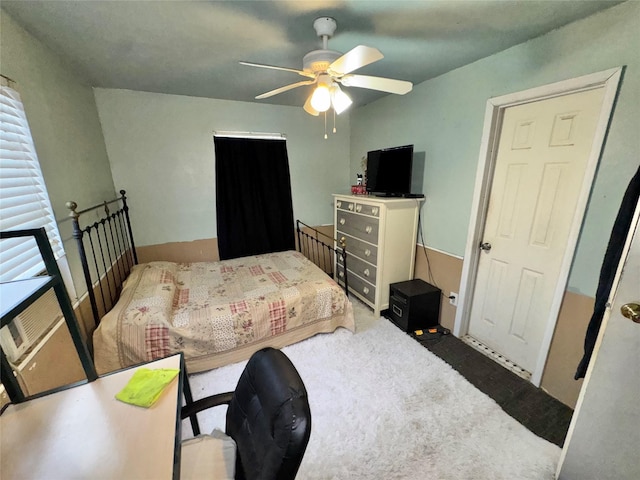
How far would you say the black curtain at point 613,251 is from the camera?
1.20 m

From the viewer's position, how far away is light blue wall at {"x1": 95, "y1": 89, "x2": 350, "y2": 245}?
2.58m

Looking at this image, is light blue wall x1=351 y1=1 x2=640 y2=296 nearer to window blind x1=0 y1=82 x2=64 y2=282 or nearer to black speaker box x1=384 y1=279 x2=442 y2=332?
black speaker box x1=384 y1=279 x2=442 y2=332

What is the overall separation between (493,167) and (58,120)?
3151 millimetres

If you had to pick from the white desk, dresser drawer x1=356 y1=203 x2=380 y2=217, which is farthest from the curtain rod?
the white desk

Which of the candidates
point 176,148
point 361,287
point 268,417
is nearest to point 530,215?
point 361,287

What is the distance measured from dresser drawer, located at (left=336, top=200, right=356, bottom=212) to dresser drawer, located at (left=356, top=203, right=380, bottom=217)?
0.29 feet

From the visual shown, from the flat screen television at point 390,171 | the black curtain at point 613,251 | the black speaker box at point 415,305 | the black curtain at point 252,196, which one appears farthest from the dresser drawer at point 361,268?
the black curtain at point 613,251

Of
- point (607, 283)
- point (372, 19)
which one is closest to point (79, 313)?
point (372, 19)

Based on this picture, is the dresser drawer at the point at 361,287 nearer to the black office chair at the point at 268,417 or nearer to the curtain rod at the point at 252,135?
the curtain rod at the point at 252,135

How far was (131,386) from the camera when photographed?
37.7 inches

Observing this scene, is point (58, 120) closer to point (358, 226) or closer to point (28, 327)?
point (28, 327)

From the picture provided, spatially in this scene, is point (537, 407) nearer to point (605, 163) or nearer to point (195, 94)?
point (605, 163)

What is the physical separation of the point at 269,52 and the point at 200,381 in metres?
2.41

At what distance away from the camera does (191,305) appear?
2078mm
